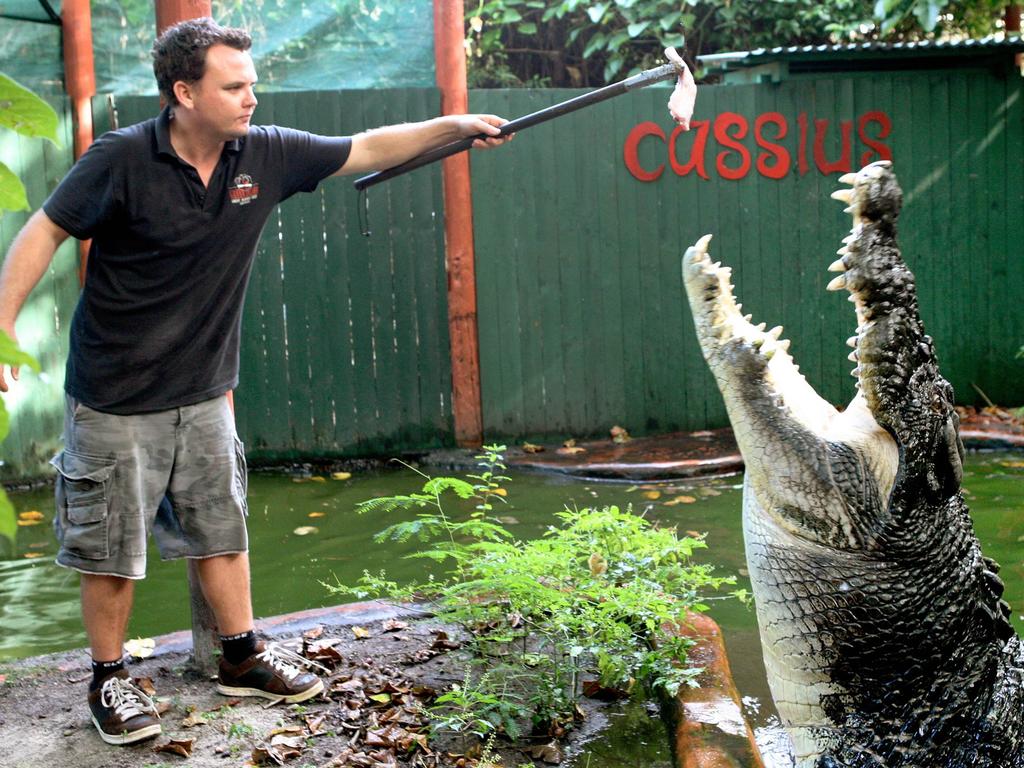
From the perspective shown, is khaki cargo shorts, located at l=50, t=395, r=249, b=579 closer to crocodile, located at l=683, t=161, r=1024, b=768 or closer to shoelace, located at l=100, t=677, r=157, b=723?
shoelace, located at l=100, t=677, r=157, b=723

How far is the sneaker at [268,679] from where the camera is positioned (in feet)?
11.2

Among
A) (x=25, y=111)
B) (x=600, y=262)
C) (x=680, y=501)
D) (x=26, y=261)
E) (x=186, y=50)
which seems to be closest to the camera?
(x=25, y=111)

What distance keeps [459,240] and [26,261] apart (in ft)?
15.5

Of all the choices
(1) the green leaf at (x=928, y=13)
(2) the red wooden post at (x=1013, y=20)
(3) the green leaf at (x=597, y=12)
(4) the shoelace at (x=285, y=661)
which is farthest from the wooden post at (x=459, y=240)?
(2) the red wooden post at (x=1013, y=20)

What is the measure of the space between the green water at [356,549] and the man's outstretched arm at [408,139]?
72.5 inches

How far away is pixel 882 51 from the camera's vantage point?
784 cm

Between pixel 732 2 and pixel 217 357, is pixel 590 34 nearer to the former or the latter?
pixel 732 2

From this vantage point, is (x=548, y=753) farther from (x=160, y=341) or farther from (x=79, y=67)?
(x=79, y=67)

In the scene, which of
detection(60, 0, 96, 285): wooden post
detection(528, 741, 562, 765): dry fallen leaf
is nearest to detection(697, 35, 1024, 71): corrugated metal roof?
detection(60, 0, 96, 285): wooden post

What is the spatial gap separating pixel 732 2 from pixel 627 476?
19.9 ft

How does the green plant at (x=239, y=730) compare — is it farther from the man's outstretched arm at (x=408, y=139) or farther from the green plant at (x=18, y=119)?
the green plant at (x=18, y=119)

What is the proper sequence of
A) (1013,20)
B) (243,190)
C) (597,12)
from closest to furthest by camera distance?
(243,190), (1013,20), (597,12)

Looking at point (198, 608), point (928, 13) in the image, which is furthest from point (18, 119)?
point (928, 13)

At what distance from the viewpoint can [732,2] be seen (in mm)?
11148
